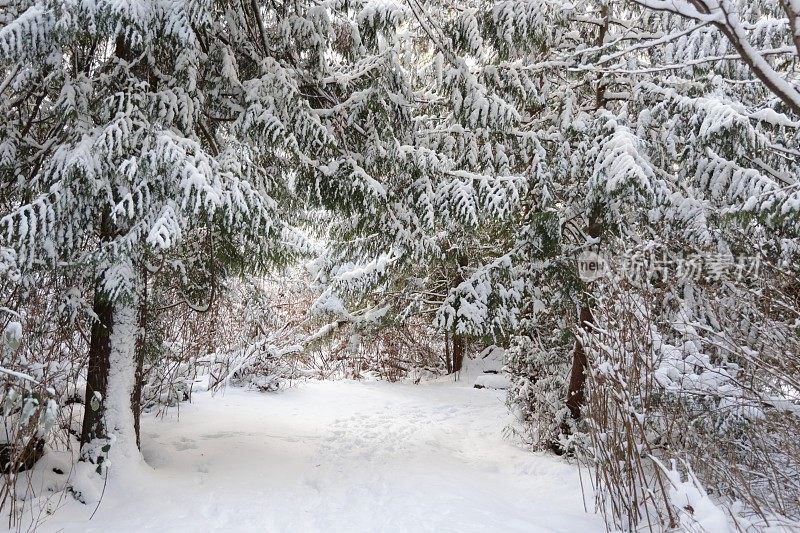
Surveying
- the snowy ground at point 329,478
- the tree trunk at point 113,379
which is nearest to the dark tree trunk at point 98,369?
the tree trunk at point 113,379

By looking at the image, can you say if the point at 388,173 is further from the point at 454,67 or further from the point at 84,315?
the point at 84,315

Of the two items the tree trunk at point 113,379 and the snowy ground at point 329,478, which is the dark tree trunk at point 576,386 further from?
the tree trunk at point 113,379

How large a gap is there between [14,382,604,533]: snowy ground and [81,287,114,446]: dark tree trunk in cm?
48

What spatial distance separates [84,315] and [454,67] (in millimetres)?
4015

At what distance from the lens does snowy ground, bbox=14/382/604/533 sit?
11.9 feet

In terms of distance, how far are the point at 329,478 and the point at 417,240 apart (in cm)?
235

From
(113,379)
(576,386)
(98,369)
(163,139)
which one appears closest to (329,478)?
(113,379)

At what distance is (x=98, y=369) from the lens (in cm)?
430

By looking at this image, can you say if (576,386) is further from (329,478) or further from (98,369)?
(98,369)

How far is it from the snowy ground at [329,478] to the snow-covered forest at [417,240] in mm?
34

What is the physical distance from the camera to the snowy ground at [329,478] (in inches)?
143

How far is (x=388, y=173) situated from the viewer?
5160mm

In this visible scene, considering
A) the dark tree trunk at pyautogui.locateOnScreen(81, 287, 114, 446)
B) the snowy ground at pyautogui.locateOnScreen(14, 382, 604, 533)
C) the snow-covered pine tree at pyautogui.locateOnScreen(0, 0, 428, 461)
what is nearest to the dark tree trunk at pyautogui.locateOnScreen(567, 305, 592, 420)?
the snowy ground at pyautogui.locateOnScreen(14, 382, 604, 533)

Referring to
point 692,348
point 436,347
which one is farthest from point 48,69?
point 436,347
